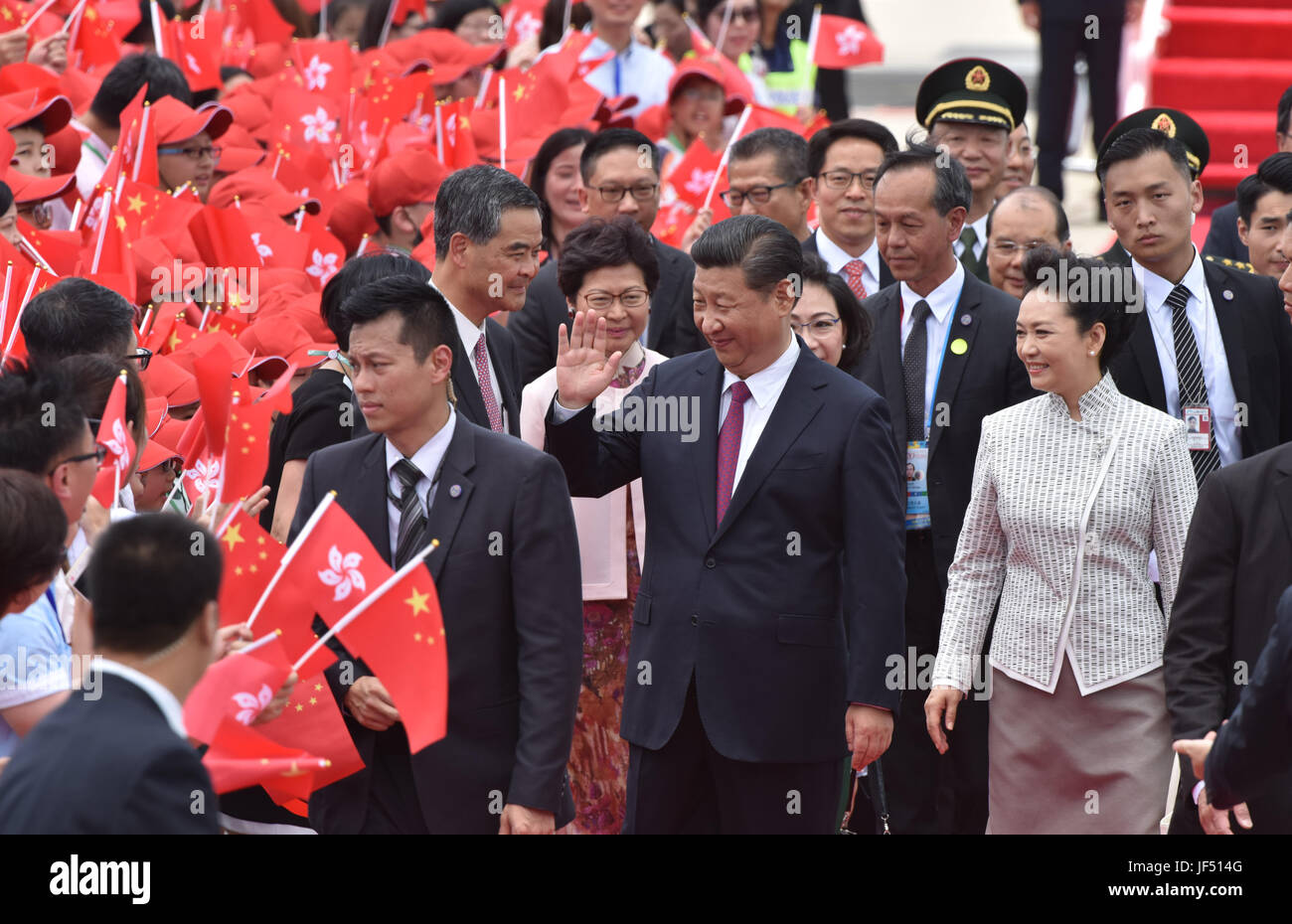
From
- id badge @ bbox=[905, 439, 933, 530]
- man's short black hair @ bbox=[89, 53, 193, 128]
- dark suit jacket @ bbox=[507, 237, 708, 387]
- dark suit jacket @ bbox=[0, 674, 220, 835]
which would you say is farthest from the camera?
man's short black hair @ bbox=[89, 53, 193, 128]

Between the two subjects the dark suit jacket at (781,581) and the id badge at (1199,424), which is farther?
the id badge at (1199,424)

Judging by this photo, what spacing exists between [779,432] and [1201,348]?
1.62 m

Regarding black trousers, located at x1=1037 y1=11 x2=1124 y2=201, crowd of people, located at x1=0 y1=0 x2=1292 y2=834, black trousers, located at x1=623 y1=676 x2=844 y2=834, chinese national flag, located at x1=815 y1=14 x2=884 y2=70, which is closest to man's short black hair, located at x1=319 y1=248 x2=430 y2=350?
crowd of people, located at x1=0 y1=0 x2=1292 y2=834

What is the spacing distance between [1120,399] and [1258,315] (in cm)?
105

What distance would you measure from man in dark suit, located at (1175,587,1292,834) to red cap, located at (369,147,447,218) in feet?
13.6

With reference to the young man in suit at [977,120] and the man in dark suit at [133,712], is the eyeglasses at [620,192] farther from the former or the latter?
the man in dark suit at [133,712]

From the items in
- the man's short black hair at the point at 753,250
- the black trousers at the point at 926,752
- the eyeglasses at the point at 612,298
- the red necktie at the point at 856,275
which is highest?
the red necktie at the point at 856,275

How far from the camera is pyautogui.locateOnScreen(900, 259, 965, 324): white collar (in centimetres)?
500

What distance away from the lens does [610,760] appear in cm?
492

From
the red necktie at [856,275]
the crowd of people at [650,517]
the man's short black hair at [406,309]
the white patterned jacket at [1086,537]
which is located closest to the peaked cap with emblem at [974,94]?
the crowd of people at [650,517]

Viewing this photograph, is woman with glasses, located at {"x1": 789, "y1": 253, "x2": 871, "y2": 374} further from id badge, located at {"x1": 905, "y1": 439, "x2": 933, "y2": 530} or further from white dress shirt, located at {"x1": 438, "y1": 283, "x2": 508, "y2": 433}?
white dress shirt, located at {"x1": 438, "y1": 283, "x2": 508, "y2": 433}

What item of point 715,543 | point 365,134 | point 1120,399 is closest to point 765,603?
point 715,543

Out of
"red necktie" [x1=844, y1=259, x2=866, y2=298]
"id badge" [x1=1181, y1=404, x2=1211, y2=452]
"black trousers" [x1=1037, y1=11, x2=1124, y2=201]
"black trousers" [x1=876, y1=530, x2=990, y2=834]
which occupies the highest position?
"black trousers" [x1=1037, y1=11, x2=1124, y2=201]

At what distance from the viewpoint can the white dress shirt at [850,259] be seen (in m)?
6.00
